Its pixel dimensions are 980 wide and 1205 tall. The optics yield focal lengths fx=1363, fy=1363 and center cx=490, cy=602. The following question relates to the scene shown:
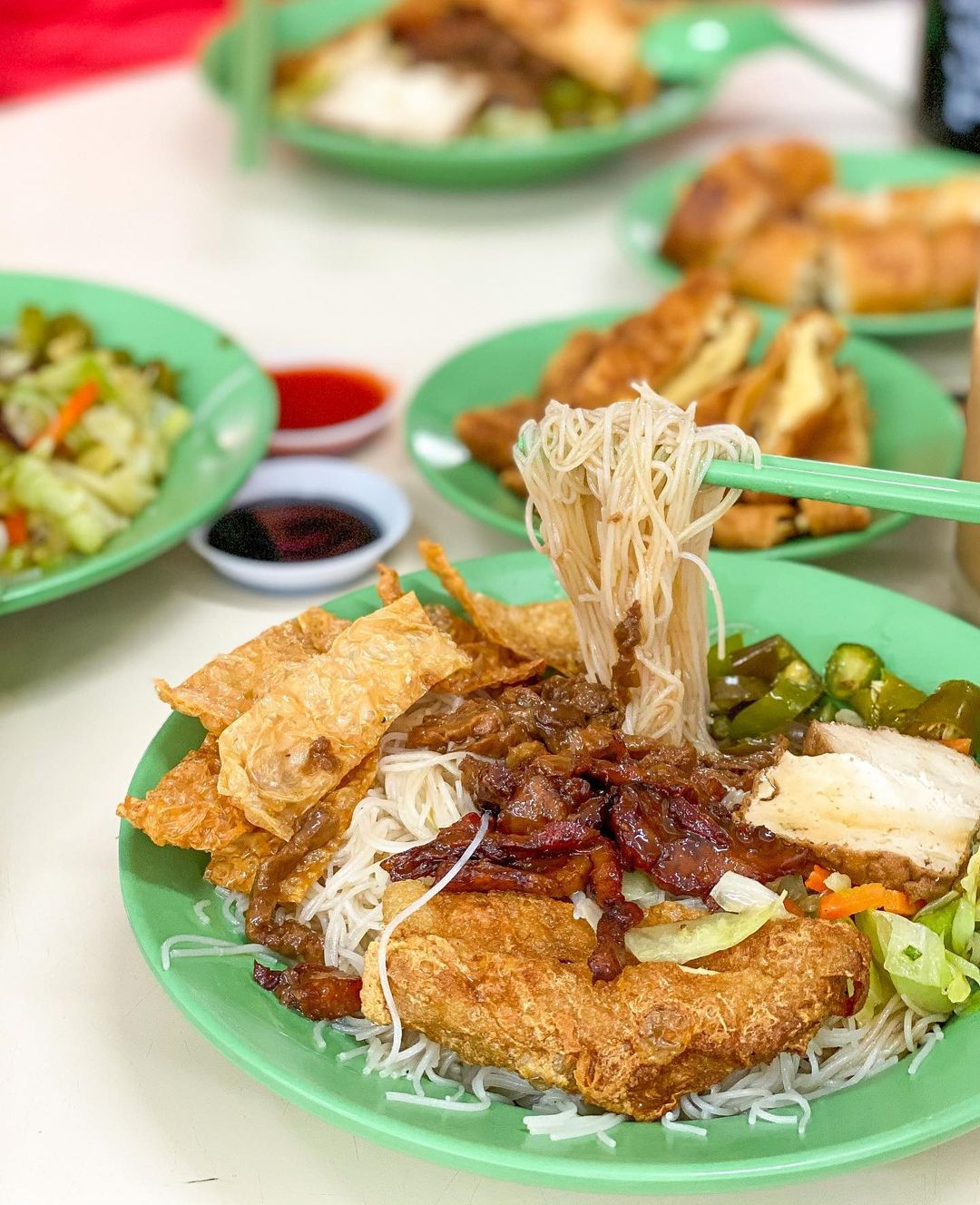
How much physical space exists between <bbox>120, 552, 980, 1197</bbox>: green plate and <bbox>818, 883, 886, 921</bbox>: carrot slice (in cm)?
17

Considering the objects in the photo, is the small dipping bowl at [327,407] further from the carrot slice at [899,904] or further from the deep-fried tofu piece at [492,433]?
the carrot slice at [899,904]

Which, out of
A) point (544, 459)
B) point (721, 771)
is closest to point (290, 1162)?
point (721, 771)

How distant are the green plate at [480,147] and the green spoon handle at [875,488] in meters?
2.26

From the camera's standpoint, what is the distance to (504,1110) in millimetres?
1435

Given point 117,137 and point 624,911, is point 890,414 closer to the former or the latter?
point 624,911

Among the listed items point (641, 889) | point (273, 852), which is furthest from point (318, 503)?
point (641, 889)

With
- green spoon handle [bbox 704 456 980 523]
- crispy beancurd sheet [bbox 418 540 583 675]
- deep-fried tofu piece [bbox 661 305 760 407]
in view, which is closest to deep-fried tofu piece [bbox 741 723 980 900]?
green spoon handle [bbox 704 456 980 523]

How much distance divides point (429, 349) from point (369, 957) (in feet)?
6.71

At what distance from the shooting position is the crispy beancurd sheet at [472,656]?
197 centimetres

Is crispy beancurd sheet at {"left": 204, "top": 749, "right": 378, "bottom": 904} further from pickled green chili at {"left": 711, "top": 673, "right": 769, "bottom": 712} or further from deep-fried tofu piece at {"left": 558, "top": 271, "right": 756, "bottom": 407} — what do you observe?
deep-fried tofu piece at {"left": 558, "top": 271, "right": 756, "bottom": 407}

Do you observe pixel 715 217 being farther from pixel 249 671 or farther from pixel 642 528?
pixel 249 671

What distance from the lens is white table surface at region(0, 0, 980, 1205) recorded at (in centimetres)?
154

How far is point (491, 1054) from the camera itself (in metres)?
1.48

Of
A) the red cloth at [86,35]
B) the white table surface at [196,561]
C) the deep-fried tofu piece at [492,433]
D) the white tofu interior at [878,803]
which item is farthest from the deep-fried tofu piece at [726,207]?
the red cloth at [86,35]
